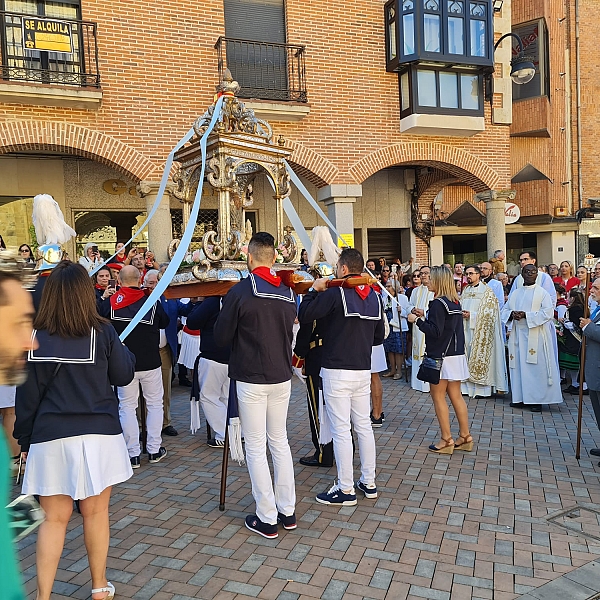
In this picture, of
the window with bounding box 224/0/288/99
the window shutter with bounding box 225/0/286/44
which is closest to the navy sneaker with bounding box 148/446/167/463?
the window with bounding box 224/0/288/99

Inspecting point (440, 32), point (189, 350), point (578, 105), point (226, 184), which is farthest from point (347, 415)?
point (578, 105)

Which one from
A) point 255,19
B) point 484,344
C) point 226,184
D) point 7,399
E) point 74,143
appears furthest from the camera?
point 255,19

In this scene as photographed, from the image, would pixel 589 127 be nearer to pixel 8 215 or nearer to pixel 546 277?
pixel 546 277

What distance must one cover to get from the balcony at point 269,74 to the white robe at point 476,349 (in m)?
6.04

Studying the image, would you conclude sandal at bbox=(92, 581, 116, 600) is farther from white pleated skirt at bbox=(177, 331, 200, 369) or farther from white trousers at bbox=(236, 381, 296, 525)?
white pleated skirt at bbox=(177, 331, 200, 369)

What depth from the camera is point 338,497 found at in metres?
4.68

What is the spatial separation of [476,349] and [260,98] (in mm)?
7389

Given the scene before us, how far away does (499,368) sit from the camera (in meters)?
8.67

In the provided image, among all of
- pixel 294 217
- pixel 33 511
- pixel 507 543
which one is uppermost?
pixel 294 217

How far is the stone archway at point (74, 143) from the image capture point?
10.5m

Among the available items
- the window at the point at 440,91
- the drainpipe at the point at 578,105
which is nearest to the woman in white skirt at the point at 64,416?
the window at the point at 440,91

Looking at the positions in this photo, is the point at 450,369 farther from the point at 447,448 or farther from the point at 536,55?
the point at 536,55

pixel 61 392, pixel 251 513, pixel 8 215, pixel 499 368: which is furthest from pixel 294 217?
pixel 8 215

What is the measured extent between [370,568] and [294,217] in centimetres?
371
